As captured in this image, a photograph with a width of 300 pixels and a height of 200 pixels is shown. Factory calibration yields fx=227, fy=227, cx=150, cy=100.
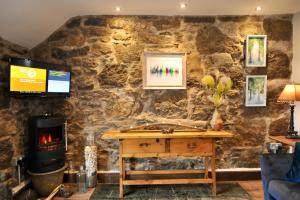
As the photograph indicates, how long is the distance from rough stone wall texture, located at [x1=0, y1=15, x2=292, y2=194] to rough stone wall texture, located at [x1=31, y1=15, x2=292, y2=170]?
14mm

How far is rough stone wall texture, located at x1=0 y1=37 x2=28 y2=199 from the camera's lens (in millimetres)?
2562

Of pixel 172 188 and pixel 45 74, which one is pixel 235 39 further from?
pixel 45 74

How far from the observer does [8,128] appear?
8.75 ft

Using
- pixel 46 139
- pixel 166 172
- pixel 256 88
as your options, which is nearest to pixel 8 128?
pixel 46 139

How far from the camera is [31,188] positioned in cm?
302

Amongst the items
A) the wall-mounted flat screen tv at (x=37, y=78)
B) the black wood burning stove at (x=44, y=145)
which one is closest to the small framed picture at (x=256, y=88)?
the wall-mounted flat screen tv at (x=37, y=78)

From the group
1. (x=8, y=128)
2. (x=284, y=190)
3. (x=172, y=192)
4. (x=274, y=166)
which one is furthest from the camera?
(x=172, y=192)

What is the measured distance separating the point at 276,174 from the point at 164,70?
193 cm

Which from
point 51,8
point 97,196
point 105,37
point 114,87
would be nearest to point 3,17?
point 51,8

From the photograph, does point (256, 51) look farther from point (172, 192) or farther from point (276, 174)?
point (172, 192)

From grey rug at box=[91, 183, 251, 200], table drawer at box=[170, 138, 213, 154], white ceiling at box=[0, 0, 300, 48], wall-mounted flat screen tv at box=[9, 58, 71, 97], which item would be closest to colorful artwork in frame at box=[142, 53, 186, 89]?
white ceiling at box=[0, 0, 300, 48]

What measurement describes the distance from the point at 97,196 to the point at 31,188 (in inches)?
35.3

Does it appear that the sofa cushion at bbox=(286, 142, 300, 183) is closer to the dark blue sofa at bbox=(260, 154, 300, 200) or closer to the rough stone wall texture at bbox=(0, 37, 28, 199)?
the dark blue sofa at bbox=(260, 154, 300, 200)

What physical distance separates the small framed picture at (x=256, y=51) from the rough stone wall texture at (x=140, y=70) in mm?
97
